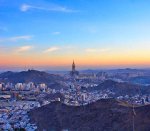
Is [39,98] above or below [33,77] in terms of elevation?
below

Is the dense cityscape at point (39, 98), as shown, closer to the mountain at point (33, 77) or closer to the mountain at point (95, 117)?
the mountain at point (95, 117)

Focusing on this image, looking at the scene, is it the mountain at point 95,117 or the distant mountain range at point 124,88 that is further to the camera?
the distant mountain range at point 124,88

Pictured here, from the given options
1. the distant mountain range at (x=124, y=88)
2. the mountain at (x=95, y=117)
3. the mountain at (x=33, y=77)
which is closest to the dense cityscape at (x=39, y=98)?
the distant mountain range at (x=124, y=88)

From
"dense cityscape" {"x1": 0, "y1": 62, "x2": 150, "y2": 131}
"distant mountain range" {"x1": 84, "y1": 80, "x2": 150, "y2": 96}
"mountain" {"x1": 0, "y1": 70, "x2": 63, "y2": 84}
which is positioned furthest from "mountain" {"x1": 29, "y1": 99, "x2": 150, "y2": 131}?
"mountain" {"x1": 0, "y1": 70, "x2": 63, "y2": 84}

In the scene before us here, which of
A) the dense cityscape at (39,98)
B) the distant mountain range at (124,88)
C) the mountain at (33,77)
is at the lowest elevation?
the dense cityscape at (39,98)

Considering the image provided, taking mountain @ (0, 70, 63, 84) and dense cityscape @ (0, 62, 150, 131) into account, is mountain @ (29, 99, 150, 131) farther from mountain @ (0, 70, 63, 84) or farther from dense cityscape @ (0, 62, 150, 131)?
mountain @ (0, 70, 63, 84)

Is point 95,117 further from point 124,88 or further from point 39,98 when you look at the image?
point 124,88

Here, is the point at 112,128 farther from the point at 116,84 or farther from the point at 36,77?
the point at 36,77

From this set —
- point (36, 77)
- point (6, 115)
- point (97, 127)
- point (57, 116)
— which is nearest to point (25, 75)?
point (36, 77)

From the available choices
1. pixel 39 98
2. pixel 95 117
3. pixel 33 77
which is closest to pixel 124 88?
pixel 39 98
